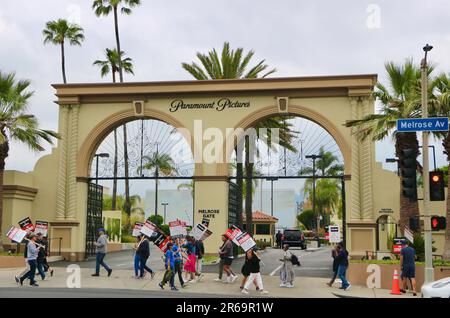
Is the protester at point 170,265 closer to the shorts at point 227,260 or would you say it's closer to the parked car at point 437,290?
the shorts at point 227,260

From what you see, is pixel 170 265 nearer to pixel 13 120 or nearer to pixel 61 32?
pixel 13 120

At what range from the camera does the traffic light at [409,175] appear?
15.4m

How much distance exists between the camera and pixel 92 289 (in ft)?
56.6

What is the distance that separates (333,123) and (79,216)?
1260cm

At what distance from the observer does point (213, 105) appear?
27.0 metres

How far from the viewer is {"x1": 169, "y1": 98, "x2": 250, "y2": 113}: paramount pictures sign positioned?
88.1 ft

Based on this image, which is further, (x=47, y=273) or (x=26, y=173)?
(x=26, y=173)

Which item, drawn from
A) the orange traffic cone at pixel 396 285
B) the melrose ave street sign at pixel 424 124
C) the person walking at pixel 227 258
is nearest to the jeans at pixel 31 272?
the person walking at pixel 227 258

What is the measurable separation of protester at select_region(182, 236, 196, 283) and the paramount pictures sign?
882cm

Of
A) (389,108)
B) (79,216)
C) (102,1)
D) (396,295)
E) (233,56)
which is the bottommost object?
(396,295)

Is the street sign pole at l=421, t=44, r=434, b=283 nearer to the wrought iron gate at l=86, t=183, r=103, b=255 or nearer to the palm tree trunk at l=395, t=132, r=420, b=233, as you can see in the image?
the palm tree trunk at l=395, t=132, r=420, b=233
